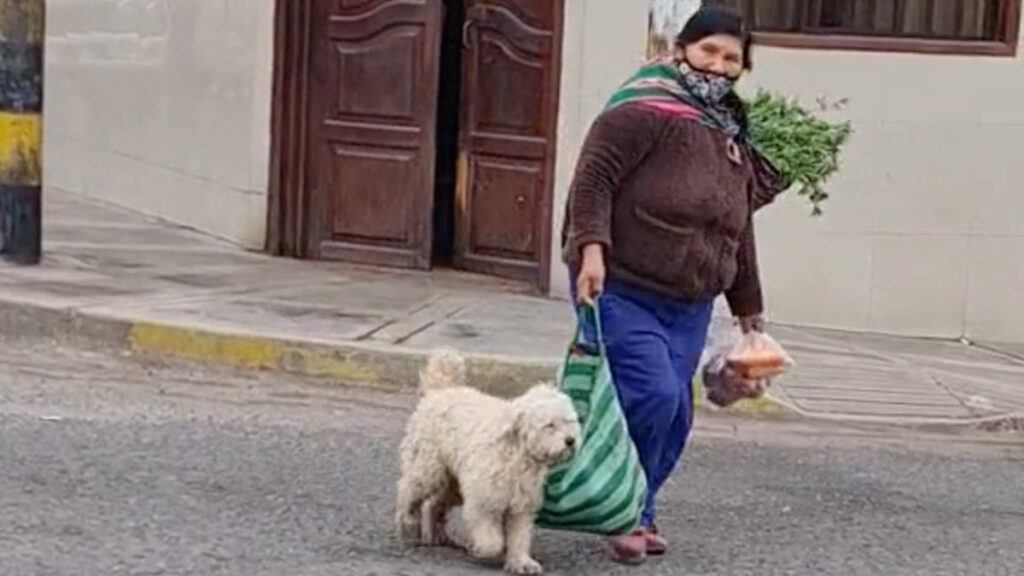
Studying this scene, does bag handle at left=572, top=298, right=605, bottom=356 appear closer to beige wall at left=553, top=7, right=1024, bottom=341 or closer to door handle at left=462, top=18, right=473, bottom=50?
beige wall at left=553, top=7, right=1024, bottom=341

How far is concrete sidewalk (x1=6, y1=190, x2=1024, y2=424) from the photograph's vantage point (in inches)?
345

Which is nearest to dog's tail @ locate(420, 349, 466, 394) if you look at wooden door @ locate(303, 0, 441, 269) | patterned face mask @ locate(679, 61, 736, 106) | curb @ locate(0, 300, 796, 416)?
patterned face mask @ locate(679, 61, 736, 106)

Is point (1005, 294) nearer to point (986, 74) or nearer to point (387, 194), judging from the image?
point (986, 74)

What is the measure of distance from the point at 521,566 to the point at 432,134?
594 centimetres

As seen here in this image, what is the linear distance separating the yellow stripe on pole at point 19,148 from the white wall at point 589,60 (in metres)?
2.67

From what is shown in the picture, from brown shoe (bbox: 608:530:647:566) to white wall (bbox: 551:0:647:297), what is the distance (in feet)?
15.2

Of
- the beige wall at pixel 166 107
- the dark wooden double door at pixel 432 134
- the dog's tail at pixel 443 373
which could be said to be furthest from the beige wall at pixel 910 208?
the dog's tail at pixel 443 373

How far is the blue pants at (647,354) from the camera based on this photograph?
5.77 meters

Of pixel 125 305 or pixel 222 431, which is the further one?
pixel 125 305

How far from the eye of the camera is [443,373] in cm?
591

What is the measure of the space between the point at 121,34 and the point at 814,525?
8.04 meters

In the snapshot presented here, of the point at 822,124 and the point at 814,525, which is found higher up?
the point at 822,124

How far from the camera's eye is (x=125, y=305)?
942 centimetres

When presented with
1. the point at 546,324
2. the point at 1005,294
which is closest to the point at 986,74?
the point at 1005,294
